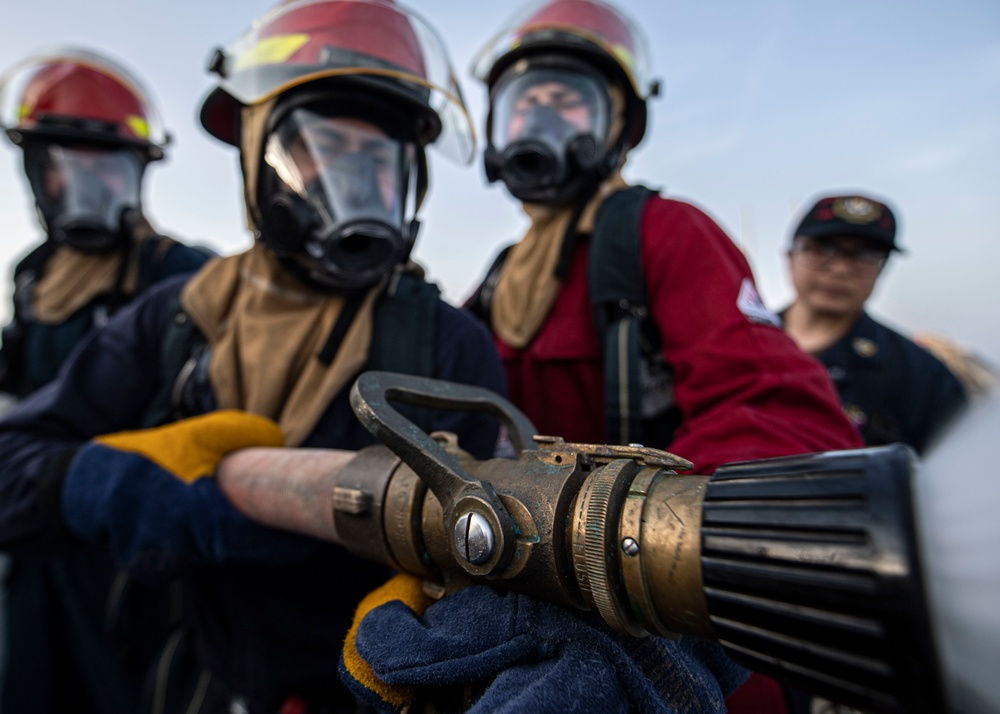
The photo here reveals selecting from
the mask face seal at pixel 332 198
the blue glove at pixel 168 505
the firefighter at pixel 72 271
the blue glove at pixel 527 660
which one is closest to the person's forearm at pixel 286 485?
the blue glove at pixel 168 505

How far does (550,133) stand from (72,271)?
3.07 meters

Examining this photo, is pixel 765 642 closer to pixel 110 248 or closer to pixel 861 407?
pixel 861 407

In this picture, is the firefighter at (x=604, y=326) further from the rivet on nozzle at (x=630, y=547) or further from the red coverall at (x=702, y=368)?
the rivet on nozzle at (x=630, y=547)

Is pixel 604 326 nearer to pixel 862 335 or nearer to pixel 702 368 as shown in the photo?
pixel 702 368

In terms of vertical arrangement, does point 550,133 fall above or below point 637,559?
above

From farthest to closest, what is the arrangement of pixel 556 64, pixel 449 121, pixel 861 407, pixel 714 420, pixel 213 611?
1. pixel 861 407
2. pixel 556 64
3. pixel 449 121
4. pixel 213 611
5. pixel 714 420

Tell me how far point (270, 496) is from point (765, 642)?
97 centimetres

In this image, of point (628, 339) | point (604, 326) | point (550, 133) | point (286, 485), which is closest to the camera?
point (286, 485)

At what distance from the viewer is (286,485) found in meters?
1.17

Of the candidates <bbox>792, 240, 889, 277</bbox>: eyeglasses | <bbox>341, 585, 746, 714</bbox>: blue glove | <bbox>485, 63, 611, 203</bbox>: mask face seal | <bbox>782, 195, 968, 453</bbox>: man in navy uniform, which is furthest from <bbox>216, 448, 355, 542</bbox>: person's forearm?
<bbox>792, 240, 889, 277</bbox>: eyeglasses

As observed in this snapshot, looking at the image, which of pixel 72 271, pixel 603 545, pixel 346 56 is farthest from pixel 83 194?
pixel 603 545

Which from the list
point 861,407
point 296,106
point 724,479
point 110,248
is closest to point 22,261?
point 110,248

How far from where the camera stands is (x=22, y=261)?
370cm

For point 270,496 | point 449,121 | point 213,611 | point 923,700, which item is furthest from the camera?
point 449,121
